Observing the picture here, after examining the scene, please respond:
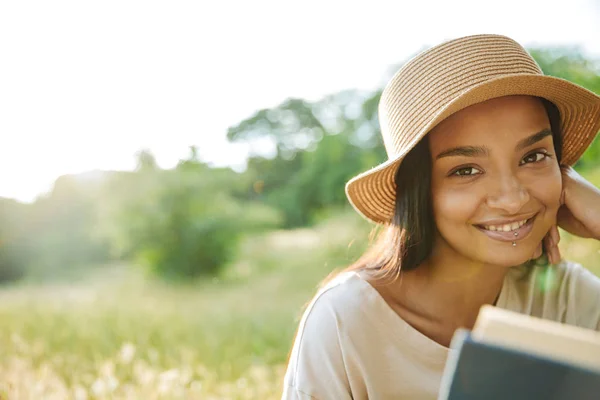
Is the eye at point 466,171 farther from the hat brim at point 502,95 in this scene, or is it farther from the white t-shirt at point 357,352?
the white t-shirt at point 357,352

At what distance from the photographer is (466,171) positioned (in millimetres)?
1606

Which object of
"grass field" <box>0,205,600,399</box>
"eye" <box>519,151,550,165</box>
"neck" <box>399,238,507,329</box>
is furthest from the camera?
"grass field" <box>0,205,600,399</box>

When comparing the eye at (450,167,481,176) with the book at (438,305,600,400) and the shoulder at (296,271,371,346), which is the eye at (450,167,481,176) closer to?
the shoulder at (296,271,371,346)

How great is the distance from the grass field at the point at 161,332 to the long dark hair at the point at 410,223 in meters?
0.26

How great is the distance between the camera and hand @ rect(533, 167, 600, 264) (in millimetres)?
1882

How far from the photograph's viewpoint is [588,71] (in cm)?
452

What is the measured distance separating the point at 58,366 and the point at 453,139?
2976 millimetres

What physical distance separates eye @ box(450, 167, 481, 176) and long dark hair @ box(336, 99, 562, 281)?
0.08 metres

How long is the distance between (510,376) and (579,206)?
1.48m

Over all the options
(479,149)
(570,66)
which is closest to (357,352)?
(479,149)

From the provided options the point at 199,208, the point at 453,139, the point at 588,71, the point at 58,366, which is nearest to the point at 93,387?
the point at 58,366

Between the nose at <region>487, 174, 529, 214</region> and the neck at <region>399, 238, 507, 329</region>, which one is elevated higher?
the nose at <region>487, 174, 529, 214</region>

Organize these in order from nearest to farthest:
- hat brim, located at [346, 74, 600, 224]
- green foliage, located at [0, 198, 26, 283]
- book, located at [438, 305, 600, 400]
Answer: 1. book, located at [438, 305, 600, 400]
2. hat brim, located at [346, 74, 600, 224]
3. green foliage, located at [0, 198, 26, 283]

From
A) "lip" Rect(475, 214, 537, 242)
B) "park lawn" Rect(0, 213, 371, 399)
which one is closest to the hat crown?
"lip" Rect(475, 214, 537, 242)
